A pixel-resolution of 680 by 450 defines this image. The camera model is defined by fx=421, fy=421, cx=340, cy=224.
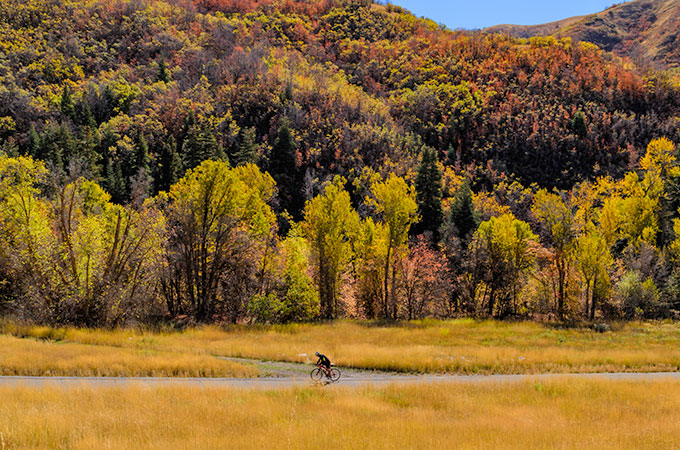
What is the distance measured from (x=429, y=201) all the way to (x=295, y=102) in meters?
44.6

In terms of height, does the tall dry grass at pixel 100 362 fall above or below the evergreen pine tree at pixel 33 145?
below

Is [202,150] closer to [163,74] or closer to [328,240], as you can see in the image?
[328,240]

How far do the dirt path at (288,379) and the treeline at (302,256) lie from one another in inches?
449

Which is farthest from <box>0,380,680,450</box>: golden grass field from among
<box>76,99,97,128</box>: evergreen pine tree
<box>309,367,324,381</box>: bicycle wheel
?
<box>76,99,97,128</box>: evergreen pine tree

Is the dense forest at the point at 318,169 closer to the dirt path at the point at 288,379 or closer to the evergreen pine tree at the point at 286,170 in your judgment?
the evergreen pine tree at the point at 286,170

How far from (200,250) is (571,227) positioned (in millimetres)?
35263

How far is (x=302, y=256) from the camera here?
40.9m

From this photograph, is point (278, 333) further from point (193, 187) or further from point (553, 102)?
point (553, 102)

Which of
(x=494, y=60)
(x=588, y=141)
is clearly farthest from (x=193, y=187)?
(x=494, y=60)

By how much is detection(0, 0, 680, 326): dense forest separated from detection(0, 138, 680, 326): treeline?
22cm

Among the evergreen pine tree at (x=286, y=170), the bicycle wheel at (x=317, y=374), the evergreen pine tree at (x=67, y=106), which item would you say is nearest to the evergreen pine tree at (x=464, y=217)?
the evergreen pine tree at (x=286, y=170)

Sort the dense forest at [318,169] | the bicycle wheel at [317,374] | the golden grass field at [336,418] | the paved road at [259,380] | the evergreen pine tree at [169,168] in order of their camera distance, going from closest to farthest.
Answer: the golden grass field at [336,418], the paved road at [259,380], the bicycle wheel at [317,374], the dense forest at [318,169], the evergreen pine tree at [169,168]

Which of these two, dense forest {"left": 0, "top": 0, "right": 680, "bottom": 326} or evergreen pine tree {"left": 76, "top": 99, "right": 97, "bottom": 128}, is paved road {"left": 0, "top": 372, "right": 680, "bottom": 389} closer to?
dense forest {"left": 0, "top": 0, "right": 680, "bottom": 326}

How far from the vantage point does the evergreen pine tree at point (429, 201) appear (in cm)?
5734
